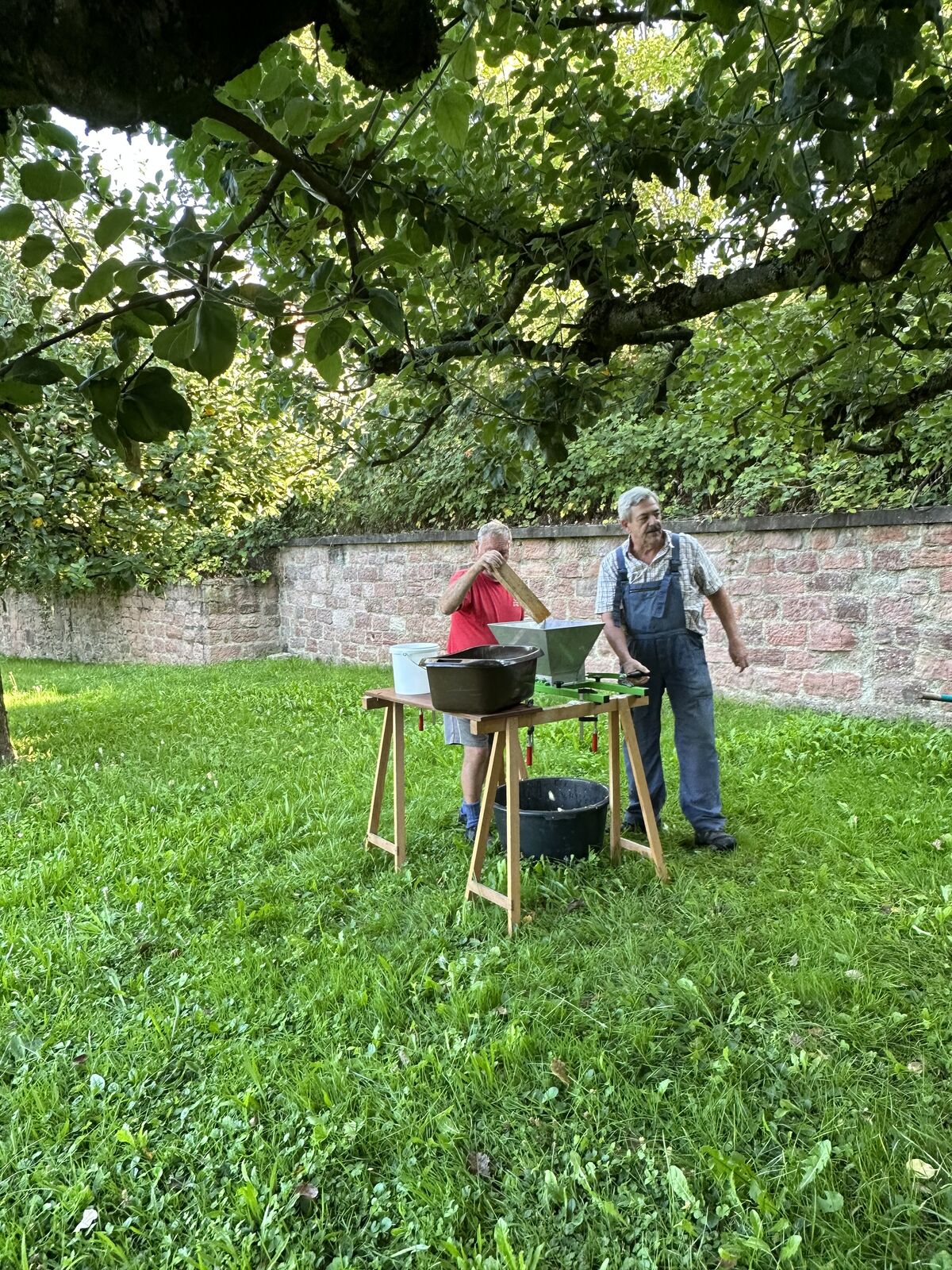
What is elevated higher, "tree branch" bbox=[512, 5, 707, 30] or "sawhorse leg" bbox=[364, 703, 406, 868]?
"tree branch" bbox=[512, 5, 707, 30]

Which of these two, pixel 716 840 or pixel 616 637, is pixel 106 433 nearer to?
pixel 616 637

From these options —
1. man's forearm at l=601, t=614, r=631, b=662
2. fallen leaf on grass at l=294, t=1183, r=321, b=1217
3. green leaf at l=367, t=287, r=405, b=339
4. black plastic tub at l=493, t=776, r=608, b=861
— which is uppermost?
green leaf at l=367, t=287, r=405, b=339

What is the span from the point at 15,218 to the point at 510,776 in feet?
9.03

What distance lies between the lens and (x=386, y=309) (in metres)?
1.16

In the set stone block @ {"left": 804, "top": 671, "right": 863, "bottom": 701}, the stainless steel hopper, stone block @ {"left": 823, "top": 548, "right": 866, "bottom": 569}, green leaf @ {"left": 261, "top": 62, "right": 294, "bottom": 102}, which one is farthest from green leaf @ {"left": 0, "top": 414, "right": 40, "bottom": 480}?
stone block @ {"left": 804, "top": 671, "right": 863, "bottom": 701}

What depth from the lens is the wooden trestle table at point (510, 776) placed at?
3338 millimetres

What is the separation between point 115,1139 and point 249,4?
2.68m

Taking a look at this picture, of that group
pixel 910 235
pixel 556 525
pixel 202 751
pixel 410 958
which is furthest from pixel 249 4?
pixel 556 525

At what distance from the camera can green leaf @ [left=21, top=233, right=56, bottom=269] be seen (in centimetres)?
93

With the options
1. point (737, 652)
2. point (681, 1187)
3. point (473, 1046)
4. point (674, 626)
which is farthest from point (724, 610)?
point (681, 1187)

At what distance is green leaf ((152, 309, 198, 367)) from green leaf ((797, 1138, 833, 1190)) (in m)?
2.24

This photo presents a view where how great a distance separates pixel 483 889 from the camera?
341 centimetres

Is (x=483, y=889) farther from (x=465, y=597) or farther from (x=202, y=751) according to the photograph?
(x=202, y=751)

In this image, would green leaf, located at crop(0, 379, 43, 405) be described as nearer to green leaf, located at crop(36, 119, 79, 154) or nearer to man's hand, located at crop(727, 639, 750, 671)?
green leaf, located at crop(36, 119, 79, 154)
